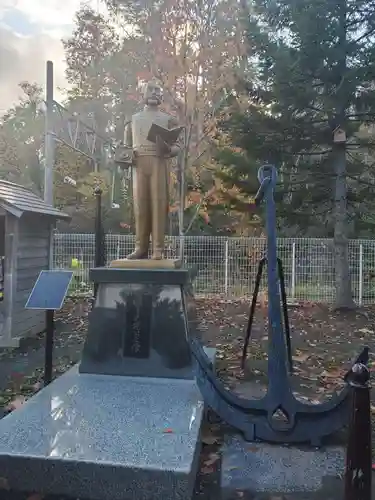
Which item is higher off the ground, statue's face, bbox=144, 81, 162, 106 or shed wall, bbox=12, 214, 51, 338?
statue's face, bbox=144, 81, 162, 106

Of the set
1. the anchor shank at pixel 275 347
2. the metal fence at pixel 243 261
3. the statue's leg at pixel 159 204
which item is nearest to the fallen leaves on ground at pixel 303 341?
the metal fence at pixel 243 261

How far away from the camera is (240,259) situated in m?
13.2

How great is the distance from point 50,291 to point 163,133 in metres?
2.12

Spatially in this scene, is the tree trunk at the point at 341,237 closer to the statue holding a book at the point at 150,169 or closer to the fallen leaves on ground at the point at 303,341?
the fallen leaves on ground at the point at 303,341

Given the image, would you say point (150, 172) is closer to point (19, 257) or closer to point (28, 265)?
point (19, 257)

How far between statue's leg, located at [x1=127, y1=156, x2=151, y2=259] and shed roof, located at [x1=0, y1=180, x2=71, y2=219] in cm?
323

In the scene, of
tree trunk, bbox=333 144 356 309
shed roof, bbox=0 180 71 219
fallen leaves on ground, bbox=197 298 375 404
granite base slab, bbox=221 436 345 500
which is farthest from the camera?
tree trunk, bbox=333 144 356 309

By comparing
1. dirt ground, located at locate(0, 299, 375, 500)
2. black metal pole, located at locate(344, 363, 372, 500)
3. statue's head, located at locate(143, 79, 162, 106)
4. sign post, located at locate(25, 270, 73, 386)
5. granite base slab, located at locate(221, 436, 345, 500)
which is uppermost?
statue's head, located at locate(143, 79, 162, 106)

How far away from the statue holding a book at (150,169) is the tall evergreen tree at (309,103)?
6.32 meters

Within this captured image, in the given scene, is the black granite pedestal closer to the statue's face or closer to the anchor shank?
the anchor shank

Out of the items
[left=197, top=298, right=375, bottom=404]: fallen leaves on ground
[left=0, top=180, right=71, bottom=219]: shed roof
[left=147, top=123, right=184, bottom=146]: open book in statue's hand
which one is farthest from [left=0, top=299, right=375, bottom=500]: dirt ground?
[left=147, top=123, right=184, bottom=146]: open book in statue's hand

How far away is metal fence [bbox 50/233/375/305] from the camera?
1270 centimetres

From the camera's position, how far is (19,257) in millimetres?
8492

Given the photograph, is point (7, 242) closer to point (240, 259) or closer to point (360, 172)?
point (240, 259)
